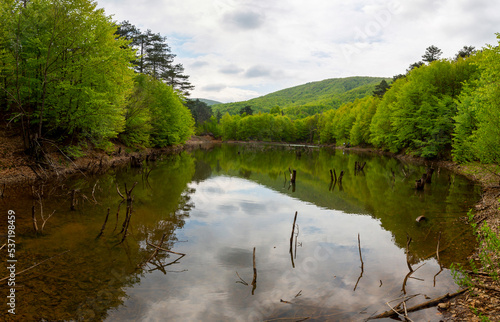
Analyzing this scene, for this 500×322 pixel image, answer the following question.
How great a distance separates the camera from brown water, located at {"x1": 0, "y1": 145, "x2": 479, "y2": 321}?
7000 millimetres

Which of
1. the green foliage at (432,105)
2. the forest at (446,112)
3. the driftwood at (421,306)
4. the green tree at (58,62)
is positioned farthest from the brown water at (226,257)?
the green foliage at (432,105)

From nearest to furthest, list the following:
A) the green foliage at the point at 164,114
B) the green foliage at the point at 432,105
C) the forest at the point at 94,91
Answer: the forest at the point at 94,91
the green foliage at the point at 432,105
the green foliage at the point at 164,114

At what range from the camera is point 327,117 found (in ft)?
387

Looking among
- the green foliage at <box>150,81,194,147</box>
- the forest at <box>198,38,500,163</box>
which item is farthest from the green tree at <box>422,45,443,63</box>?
the green foliage at <box>150,81,194,147</box>

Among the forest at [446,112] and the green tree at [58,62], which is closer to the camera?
the forest at [446,112]

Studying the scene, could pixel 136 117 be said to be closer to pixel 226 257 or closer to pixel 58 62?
pixel 58 62

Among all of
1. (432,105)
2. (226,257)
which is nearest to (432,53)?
(432,105)

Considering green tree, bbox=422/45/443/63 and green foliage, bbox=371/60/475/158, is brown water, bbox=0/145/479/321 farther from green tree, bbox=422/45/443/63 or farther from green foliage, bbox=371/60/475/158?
green tree, bbox=422/45/443/63

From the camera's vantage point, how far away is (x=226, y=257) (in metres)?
10.2

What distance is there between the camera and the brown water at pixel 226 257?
23.0ft

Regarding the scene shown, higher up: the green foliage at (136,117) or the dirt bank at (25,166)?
the green foliage at (136,117)

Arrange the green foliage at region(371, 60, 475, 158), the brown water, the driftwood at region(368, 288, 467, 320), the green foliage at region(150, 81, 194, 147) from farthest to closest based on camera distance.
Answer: the green foliage at region(150, 81, 194, 147), the green foliage at region(371, 60, 475, 158), the brown water, the driftwood at region(368, 288, 467, 320)

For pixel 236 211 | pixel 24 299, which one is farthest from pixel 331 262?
pixel 24 299

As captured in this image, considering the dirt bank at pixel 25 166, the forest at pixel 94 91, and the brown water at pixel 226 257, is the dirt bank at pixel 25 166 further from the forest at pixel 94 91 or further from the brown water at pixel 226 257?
the brown water at pixel 226 257
